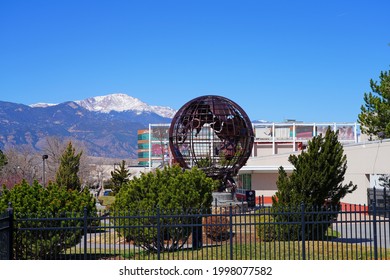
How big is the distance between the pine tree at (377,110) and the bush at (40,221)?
32.9 m

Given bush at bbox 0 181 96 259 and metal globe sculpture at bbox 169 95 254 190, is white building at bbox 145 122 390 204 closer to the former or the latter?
metal globe sculpture at bbox 169 95 254 190

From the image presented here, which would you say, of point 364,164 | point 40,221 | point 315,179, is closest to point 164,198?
point 40,221

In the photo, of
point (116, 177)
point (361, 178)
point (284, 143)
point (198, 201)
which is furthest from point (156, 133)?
point (198, 201)

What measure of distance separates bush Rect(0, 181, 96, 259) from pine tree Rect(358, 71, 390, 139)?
32933 millimetres

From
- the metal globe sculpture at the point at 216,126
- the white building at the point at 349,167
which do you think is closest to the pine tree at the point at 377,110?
the white building at the point at 349,167

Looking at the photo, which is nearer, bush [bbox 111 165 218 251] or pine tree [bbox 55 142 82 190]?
bush [bbox 111 165 218 251]

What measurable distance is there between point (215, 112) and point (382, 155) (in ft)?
37.8

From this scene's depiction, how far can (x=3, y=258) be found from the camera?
15.9m

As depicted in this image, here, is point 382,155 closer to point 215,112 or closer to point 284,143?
point 215,112

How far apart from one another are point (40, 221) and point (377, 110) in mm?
36563

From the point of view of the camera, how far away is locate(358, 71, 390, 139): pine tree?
48.2 m

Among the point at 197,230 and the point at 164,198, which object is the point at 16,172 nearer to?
the point at 164,198

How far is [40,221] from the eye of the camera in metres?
17.5

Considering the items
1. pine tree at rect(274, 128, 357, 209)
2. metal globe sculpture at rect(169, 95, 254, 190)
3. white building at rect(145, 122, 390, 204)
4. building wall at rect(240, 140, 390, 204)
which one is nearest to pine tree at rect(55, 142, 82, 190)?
white building at rect(145, 122, 390, 204)
